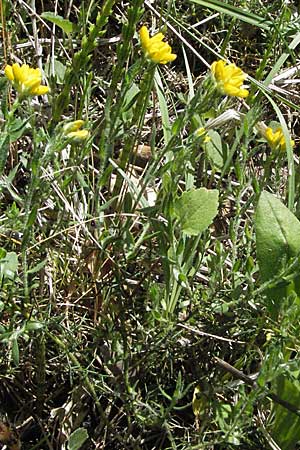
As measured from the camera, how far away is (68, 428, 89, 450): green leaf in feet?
4.80

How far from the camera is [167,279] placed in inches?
59.9

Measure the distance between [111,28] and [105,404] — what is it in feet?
3.69

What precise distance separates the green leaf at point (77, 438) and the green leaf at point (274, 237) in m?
0.44

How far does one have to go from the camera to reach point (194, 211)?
4.95ft

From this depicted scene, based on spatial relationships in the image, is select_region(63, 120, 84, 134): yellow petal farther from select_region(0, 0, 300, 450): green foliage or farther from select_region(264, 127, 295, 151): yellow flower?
select_region(264, 127, 295, 151): yellow flower

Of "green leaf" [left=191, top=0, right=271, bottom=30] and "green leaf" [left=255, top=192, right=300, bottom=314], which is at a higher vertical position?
"green leaf" [left=191, top=0, right=271, bottom=30]

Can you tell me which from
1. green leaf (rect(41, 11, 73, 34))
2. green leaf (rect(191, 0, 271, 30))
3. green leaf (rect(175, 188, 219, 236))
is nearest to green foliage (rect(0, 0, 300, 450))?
green leaf (rect(175, 188, 219, 236))

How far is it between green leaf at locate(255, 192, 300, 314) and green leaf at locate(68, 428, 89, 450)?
441mm

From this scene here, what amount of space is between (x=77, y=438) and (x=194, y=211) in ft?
1.60

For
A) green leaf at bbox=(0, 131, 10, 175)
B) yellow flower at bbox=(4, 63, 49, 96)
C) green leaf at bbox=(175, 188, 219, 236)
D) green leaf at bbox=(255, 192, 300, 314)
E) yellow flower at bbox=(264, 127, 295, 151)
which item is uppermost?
yellow flower at bbox=(4, 63, 49, 96)

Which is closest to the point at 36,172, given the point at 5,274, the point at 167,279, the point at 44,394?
the point at 5,274

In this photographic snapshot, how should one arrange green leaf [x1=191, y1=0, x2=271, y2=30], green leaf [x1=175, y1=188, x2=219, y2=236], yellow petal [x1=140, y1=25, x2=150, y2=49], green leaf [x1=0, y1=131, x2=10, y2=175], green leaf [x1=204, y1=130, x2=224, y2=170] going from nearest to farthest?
green leaf [x1=0, y1=131, x2=10, y2=175]
yellow petal [x1=140, y1=25, x2=150, y2=49]
green leaf [x1=175, y1=188, x2=219, y2=236]
green leaf [x1=204, y1=130, x2=224, y2=170]
green leaf [x1=191, y1=0, x2=271, y2=30]

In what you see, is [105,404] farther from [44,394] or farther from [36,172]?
[36,172]

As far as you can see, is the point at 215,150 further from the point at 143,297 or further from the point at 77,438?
the point at 77,438
